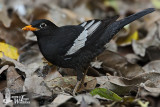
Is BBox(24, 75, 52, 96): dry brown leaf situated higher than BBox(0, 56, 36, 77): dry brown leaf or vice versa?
BBox(0, 56, 36, 77): dry brown leaf

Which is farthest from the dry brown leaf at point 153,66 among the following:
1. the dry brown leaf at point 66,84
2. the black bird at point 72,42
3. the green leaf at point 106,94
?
the green leaf at point 106,94

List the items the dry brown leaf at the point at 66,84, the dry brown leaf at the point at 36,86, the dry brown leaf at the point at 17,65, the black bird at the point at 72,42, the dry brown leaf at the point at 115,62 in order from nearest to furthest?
1. the dry brown leaf at the point at 36,86
2. the dry brown leaf at the point at 66,84
3. the black bird at the point at 72,42
4. the dry brown leaf at the point at 17,65
5. the dry brown leaf at the point at 115,62

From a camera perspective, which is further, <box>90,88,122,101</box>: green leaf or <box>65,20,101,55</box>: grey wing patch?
<box>65,20,101,55</box>: grey wing patch

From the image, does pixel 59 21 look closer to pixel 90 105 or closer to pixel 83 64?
pixel 83 64

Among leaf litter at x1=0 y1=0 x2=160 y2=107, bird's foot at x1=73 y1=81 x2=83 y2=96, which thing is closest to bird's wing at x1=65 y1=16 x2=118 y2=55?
leaf litter at x1=0 y1=0 x2=160 y2=107

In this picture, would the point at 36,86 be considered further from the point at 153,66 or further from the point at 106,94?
the point at 153,66

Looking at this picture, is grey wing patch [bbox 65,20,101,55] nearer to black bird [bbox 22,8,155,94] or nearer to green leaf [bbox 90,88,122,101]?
black bird [bbox 22,8,155,94]

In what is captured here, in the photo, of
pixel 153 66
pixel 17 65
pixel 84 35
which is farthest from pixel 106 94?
pixel 153 66

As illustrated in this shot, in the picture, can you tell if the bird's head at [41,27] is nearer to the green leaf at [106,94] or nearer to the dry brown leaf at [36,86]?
the dry brown leaf at [36,86]

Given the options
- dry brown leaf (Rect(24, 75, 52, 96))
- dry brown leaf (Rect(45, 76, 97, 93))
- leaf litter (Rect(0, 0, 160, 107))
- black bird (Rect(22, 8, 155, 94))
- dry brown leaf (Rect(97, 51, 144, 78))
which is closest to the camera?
leaf litter (Rect(0, 0, 160, 107))
